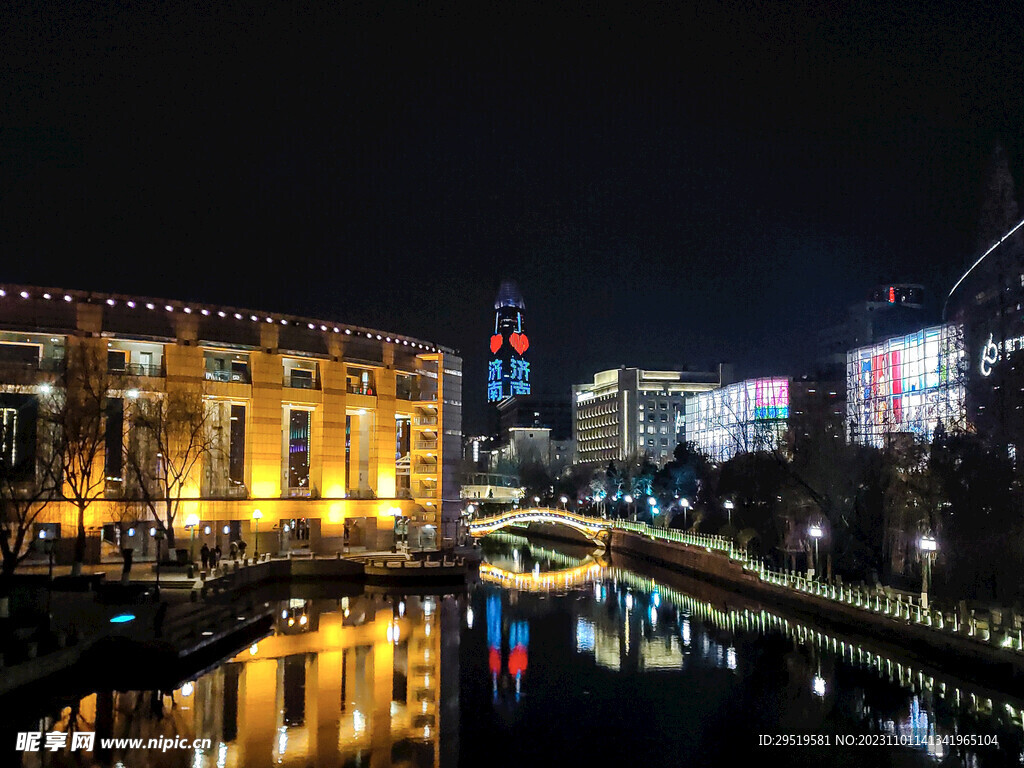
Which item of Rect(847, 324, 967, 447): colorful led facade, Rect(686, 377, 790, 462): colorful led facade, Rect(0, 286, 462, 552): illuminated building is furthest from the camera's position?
Rect(686, 377, 790, 462): colorful led facade

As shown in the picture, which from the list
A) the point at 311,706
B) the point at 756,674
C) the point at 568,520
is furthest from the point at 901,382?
the point at 311,706

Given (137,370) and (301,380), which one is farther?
(301,380)

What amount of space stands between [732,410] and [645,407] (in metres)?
52.6

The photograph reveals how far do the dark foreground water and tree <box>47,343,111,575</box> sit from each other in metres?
9.38

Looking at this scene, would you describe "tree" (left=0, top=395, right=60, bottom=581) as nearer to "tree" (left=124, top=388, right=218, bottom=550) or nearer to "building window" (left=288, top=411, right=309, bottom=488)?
"tree" (left=124, top=388, right=218, bottom=550)

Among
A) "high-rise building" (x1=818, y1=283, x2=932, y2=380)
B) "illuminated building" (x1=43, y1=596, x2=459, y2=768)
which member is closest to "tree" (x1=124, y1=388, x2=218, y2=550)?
"illuminated building" (x1=43, y1=596, x2=459, y2=768)

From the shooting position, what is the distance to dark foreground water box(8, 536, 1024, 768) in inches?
807

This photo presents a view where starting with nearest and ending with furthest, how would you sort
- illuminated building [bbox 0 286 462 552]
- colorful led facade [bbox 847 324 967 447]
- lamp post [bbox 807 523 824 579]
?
1. lamp post [bbox 807 523 824 579]
2. illuminated building [bbox 0 286 462 552]
3. colorful led facade [bbox 847 324 967 447]

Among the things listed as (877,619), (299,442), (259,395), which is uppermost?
(259,395)

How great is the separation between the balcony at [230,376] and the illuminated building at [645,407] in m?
102

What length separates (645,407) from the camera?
6102 inches

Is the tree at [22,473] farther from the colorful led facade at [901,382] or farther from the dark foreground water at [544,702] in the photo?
the colorful led facade at [901,382]

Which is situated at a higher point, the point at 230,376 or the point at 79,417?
the point at 230,376

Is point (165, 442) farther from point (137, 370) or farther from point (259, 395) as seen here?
point (259, 395)
